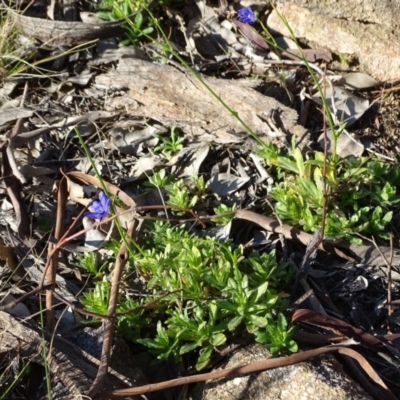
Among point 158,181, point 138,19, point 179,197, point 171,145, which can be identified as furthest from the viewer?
point 138,19

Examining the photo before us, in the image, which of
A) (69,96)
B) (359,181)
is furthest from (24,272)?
(359,181)

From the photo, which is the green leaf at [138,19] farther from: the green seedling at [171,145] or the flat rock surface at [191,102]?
the green seedling at [171,145]

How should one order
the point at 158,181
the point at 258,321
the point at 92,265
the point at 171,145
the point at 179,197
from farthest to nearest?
the point at 171,145, the point at 158,181, the point at 179,197, the point at 92,265, the point at 258,321

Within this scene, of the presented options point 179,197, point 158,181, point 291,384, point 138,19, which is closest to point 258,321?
point 291,384

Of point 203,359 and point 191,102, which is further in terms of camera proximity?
point 191,102

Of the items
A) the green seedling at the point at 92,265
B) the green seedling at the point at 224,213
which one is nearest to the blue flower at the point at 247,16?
the green seedling at the point at 224,213

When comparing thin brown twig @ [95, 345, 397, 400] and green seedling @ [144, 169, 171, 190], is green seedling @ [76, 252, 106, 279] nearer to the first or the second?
green seedling @ [144, 169, 171, 190]

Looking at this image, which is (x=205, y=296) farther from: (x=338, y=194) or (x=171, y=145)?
(x=171, y=145)

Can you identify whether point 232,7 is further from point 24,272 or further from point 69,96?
point 24,272
